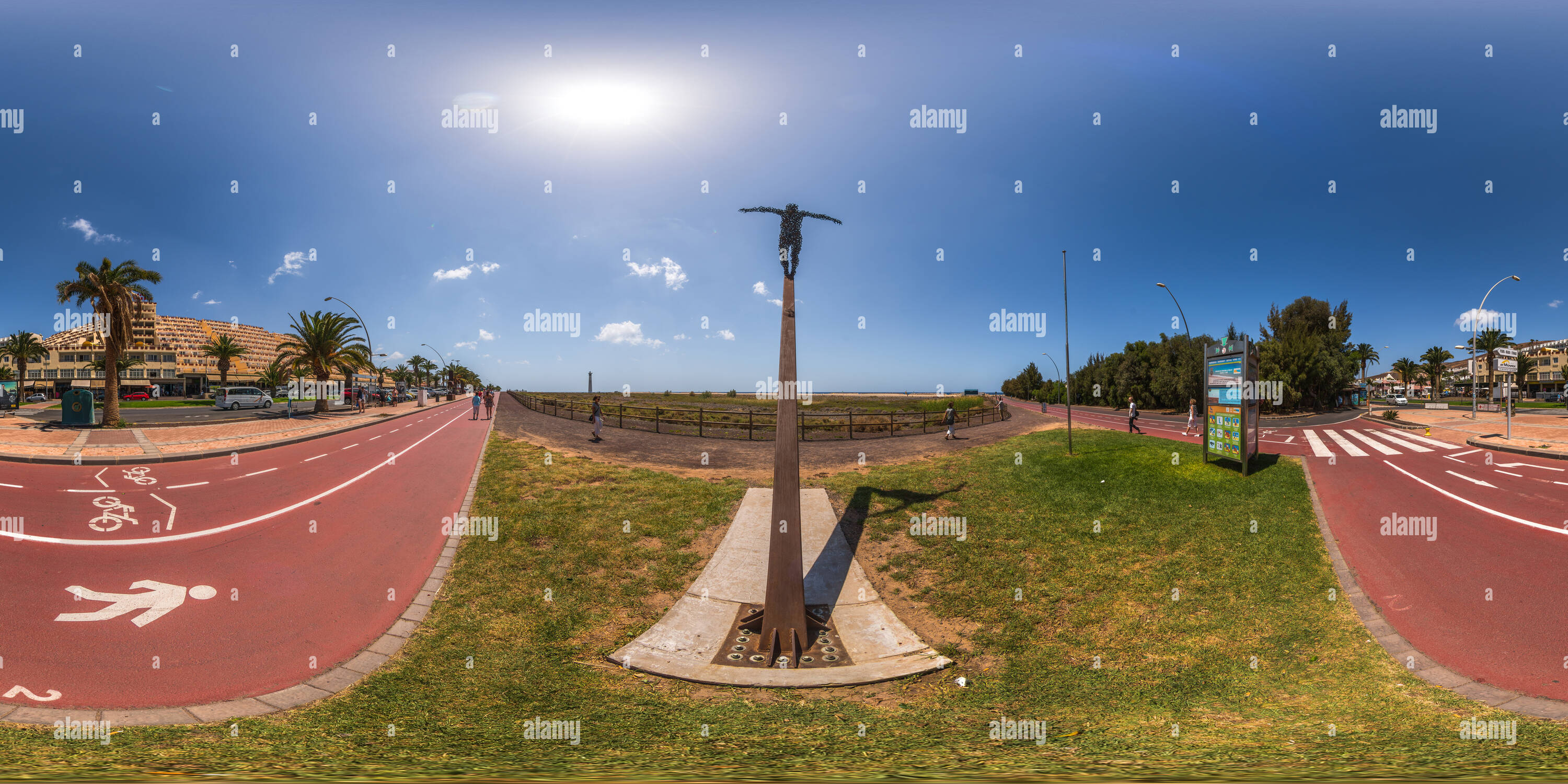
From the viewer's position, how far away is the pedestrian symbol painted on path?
6195 mm

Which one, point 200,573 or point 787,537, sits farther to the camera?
point 200,573

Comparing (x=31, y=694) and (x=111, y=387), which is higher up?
(x=111, y=387)

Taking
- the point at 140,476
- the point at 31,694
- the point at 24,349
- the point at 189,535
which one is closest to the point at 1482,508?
the point at 31,694

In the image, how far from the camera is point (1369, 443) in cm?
1892

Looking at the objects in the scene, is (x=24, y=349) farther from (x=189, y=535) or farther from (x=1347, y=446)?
(x=1347, y=446)

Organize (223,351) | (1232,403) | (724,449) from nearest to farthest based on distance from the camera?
(1232,403) < (724,449) < (223,351)

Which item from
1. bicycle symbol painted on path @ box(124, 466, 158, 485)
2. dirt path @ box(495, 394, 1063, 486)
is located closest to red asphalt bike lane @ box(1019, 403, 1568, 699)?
dirt path @ box(495, 394, 1063, 486)

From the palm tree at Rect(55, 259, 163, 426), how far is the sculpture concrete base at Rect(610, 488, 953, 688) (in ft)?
90.4

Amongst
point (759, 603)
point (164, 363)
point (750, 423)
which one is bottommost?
point (759, 603)

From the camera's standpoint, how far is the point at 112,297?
2094 cm

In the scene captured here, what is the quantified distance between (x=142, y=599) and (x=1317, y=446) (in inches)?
1171

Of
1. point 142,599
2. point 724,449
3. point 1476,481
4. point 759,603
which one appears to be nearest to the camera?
point 142,599

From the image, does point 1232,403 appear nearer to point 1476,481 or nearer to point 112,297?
point 1476,481

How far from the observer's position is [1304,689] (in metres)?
5.43
